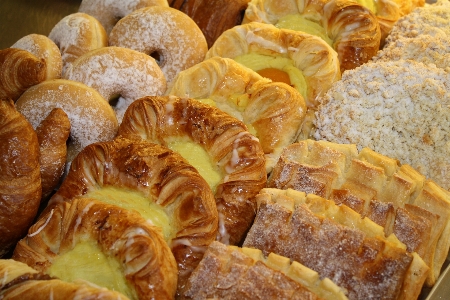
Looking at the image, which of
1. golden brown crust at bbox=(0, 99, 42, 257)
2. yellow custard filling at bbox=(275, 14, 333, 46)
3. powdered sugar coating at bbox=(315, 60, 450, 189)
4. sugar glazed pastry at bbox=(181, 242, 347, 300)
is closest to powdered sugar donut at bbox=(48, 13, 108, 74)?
golden brown crust at bbox=(0, 99, 42, 257)

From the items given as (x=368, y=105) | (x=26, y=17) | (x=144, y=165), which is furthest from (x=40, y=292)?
(x=26, y=17)

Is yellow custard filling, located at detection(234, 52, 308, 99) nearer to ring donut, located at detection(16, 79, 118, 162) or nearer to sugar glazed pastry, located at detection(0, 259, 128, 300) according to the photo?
ring donut, located at detection(16, 79, 118, 162)

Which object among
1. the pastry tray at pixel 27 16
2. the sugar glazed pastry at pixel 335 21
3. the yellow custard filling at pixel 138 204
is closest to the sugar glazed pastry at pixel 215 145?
the yellow custard filling at pixel 138 204

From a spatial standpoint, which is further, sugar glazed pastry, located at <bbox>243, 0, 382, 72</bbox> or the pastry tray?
the pastry tray

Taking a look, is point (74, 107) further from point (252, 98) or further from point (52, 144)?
point (252, 98)

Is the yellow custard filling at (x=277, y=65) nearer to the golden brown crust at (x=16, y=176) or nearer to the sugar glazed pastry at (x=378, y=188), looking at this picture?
the sugar glazed pastry at (x=378, y=188)
